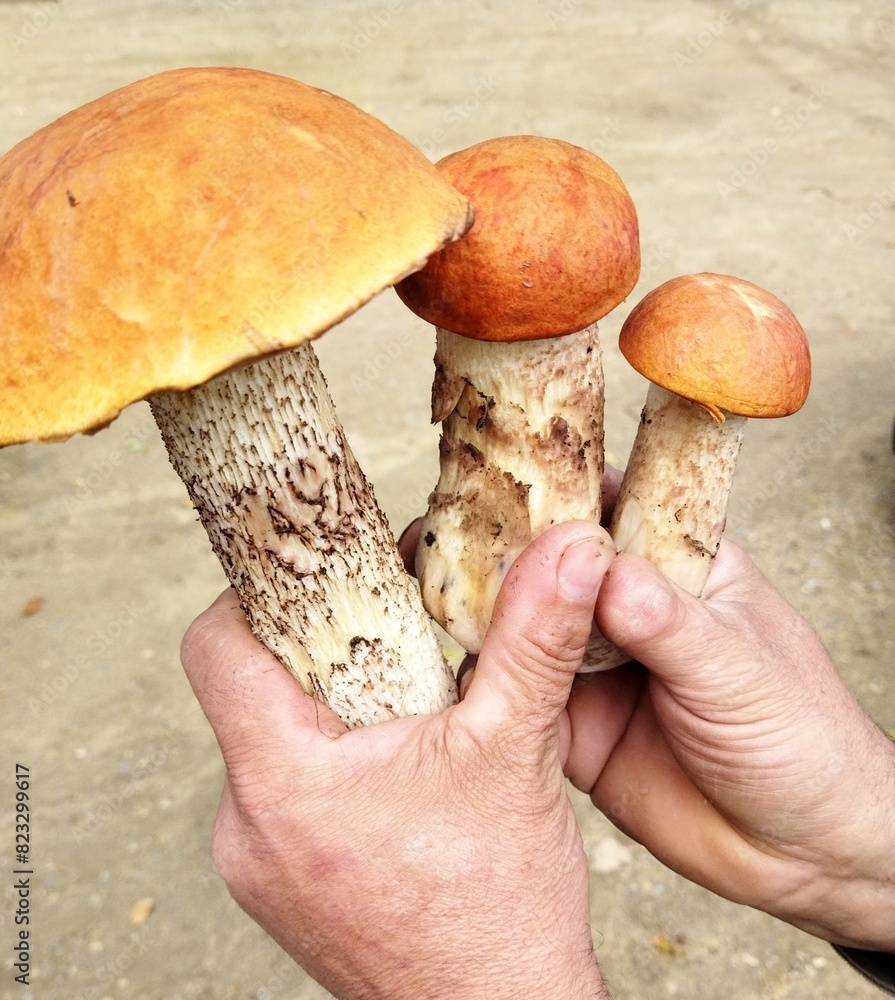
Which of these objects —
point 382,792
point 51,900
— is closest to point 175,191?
point 382,792

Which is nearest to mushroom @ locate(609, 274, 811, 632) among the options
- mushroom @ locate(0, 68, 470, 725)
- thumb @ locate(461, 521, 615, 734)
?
thumb @ locate(461, 521, 615, 734)

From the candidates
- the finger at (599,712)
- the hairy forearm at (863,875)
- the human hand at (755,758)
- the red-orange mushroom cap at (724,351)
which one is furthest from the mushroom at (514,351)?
the hairy forearm at (863,875)

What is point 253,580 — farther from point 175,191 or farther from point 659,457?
point 659,457

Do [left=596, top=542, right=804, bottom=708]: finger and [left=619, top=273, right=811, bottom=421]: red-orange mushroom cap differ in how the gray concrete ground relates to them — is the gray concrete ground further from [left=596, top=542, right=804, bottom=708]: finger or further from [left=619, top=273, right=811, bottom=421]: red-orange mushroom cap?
[left=619, top=273, right=811, bottom=421]: red-orange mushroom cap

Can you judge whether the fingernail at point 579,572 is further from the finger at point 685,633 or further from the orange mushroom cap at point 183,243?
the orange mushroom cap at point 183,243

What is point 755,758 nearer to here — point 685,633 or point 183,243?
point 685,633
